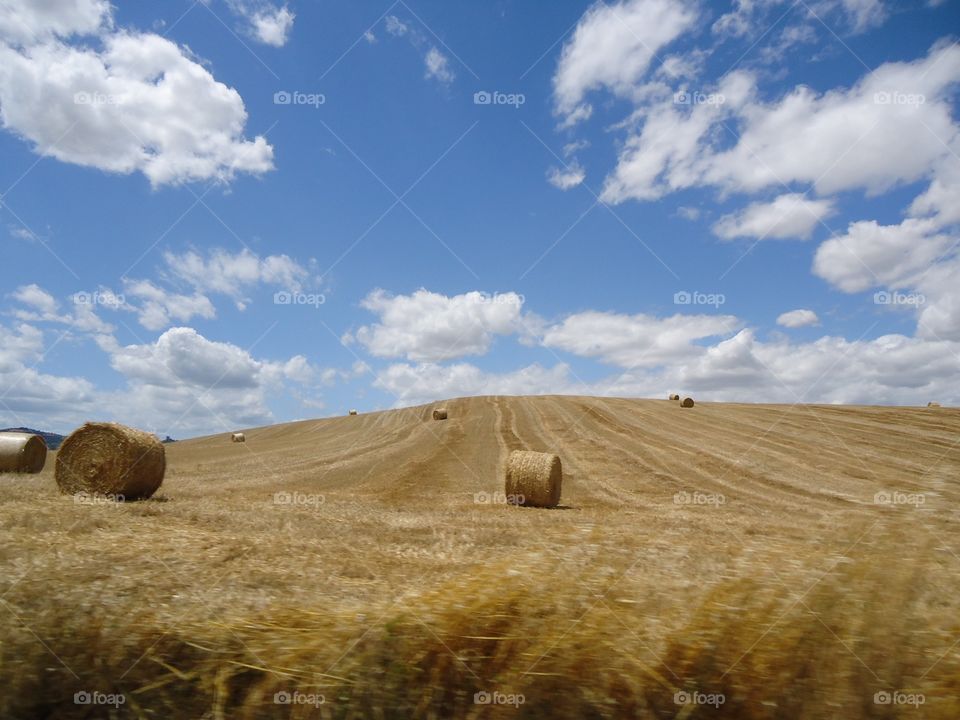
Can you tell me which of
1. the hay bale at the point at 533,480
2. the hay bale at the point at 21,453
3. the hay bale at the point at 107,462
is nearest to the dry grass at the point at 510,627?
the hay bale at the point at 107,462

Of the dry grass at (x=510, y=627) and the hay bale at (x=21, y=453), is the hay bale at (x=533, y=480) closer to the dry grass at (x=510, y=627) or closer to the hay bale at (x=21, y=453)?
the dry grass at (x=510, y=627)

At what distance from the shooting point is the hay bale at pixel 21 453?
1806 cm

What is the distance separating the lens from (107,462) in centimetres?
1218

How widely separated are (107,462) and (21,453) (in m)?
9.14

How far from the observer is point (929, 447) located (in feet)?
83.9

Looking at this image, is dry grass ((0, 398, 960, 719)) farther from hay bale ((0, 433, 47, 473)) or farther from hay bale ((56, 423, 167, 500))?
hay bale ((0, 433, 47, 473))

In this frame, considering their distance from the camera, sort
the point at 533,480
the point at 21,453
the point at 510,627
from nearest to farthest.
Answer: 1. the point at 510,627
2. the point at 533,480
3. the point at 21,453

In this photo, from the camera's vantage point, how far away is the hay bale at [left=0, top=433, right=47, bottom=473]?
59.3ft

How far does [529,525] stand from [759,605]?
26.0ft

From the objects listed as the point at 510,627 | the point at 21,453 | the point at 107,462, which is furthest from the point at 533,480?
the point at 21,453

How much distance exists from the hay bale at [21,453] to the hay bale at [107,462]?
8040 millimetres

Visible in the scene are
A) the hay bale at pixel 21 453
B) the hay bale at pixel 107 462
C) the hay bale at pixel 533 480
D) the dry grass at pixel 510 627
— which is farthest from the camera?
the hay bale at pixel 21 453

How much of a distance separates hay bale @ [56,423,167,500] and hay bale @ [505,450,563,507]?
895cm

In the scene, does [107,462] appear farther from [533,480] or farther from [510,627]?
[510,627]
